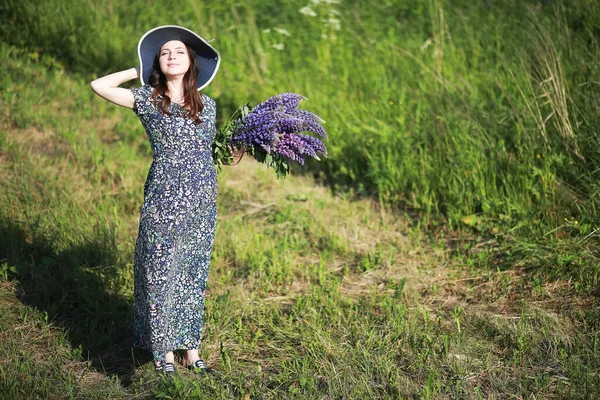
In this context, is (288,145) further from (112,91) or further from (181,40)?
(112,91)

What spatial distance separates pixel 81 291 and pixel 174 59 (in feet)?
5.85

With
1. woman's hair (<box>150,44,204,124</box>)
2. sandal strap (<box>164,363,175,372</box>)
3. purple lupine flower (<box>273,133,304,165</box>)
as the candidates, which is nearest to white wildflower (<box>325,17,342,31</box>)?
woman's hair (<box>150,44,204,124</box>)

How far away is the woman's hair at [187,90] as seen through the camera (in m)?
3.28

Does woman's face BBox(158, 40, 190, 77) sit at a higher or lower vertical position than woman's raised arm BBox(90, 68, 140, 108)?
higher

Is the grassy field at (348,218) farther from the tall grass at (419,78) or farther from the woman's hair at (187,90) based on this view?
the woman's hair at (187,90)

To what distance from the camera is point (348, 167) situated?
579 centimetres

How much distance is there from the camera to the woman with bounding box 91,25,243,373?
3.23m

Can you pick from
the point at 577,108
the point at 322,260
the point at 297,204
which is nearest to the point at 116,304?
the point at 322,260

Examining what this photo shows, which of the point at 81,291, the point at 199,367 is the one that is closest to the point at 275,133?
the point at 199,367

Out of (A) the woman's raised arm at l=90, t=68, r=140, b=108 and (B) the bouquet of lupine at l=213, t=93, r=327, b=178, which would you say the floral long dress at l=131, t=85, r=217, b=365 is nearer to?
(A) the woman's raised arm at l=90, t=68, r=140, b=108

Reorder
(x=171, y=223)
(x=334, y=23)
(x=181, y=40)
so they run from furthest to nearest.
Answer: (x=334, y=23) < (x=181, y=40) < (x=171, y=223)

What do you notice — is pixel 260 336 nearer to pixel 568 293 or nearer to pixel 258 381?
pixel 258 381

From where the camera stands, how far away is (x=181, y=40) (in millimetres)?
3424

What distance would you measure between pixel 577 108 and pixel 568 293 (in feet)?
4.98
